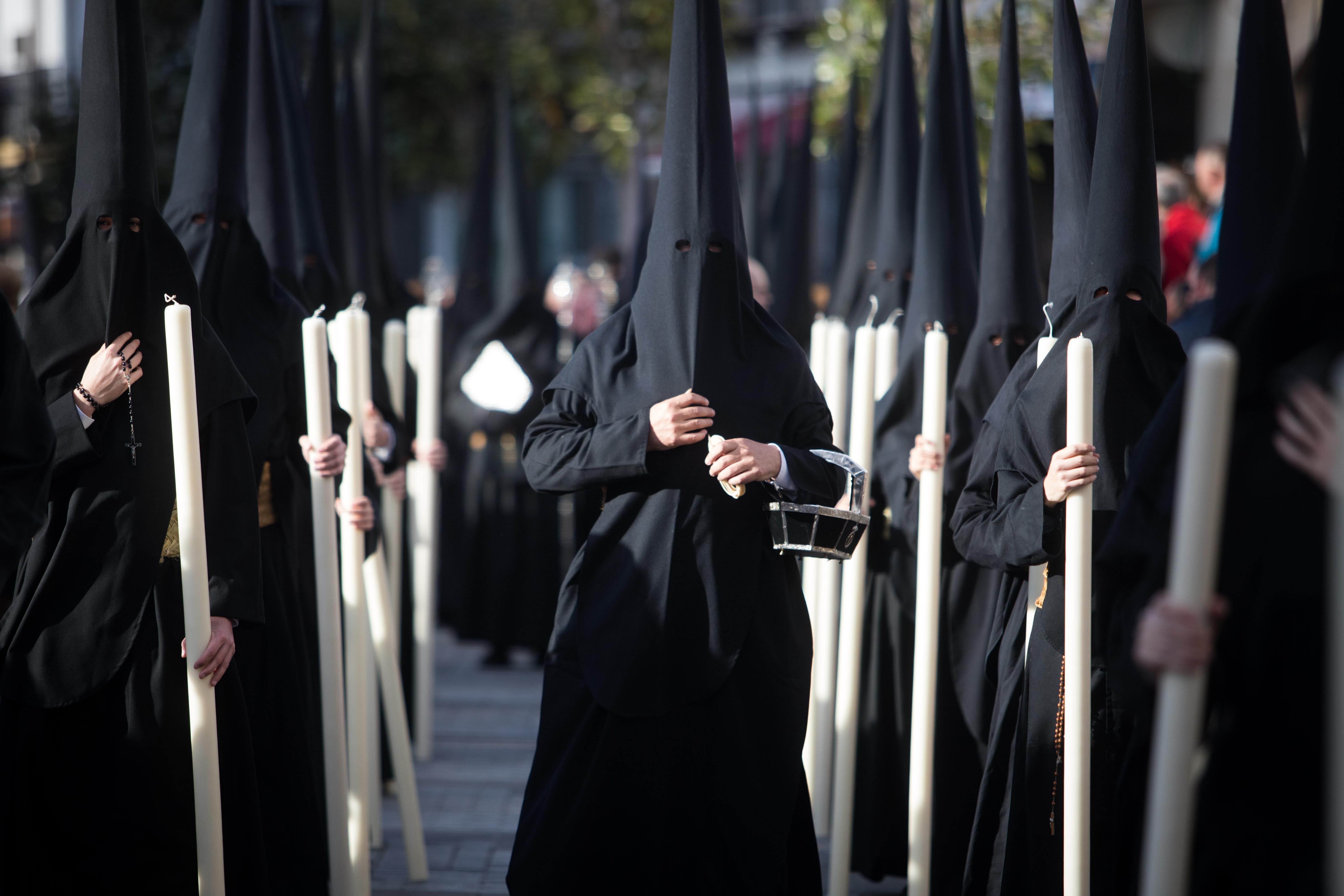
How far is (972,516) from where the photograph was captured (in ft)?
12.7

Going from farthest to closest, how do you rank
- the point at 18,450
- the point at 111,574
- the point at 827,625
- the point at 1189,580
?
1. the point at 827,625
2. the point at 111,574
3. the point at 18,450
4. the point at 1189,580

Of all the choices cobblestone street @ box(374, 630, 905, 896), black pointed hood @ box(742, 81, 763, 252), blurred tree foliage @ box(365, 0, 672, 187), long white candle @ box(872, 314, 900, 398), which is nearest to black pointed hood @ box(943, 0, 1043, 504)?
long white candle @ box(872, 314, 900, 398)

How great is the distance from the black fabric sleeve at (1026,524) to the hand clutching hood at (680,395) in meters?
0.48

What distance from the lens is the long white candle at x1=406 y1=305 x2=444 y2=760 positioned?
5648mm

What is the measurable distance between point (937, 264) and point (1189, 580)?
9.60 ft

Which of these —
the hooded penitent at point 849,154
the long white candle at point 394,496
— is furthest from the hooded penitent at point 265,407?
the hooded penitent at point 849,154

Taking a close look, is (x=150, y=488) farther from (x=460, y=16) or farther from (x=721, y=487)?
(x=460, y=16)

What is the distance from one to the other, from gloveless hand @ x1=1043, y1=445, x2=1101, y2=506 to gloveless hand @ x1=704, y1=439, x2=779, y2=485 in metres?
0.75

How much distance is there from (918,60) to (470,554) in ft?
15.2

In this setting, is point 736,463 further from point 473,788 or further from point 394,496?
point 473,788

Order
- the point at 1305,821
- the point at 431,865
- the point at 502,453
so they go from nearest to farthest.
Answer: the point at 1305,821, the point at 431,865, the point at 502,453

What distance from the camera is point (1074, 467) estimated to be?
307 centimetres

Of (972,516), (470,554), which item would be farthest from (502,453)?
(972,516)

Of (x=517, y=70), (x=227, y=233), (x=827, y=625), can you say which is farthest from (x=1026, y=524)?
(x=517, y=70)
